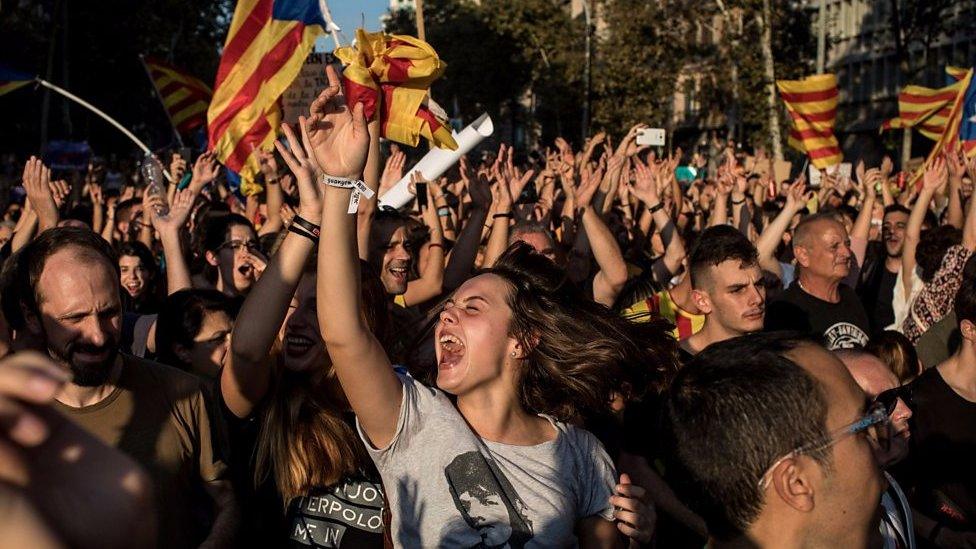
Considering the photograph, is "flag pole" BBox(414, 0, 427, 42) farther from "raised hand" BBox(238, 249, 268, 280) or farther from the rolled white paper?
"raised hand" BBox(238, 249, 268, 280)

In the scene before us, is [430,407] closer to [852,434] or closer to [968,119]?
[852,434]

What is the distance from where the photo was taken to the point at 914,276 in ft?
27.5

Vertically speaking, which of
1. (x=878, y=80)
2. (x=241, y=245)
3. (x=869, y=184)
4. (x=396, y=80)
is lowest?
(x=878, y=80)

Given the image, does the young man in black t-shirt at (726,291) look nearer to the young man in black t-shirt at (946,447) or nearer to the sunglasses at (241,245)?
the young man in black t-shirt at (946,447)

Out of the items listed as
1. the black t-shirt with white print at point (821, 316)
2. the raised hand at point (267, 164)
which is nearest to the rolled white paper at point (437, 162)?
the raised hand at point (267, 164)

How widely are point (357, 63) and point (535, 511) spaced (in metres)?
2.25

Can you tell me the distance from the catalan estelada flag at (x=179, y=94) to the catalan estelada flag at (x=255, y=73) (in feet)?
17.9

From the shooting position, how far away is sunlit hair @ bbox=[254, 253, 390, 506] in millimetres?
3609

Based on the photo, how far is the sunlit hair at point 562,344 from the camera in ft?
12.0

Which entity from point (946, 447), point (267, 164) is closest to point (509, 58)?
point (267, 164)

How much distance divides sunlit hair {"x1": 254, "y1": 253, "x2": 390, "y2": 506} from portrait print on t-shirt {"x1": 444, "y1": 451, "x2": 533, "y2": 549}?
0.56m

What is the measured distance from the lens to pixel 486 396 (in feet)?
11.5

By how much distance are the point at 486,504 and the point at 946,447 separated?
2.23 meters

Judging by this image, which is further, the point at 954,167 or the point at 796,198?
the point at 954,167
